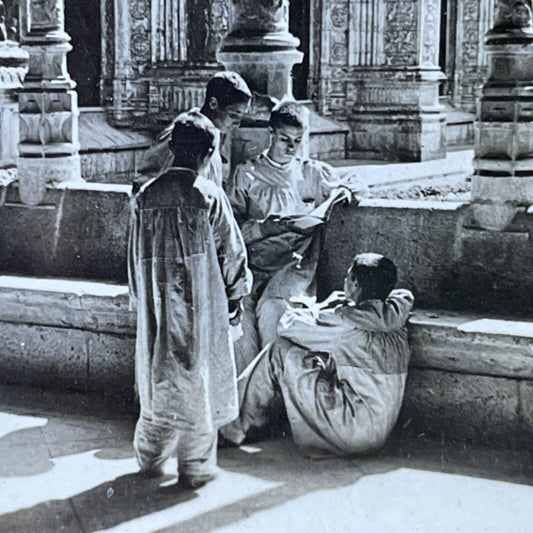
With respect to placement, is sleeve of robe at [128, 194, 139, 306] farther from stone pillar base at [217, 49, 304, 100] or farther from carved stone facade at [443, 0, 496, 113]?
carved stone facade at [443, 0, 496, 113]

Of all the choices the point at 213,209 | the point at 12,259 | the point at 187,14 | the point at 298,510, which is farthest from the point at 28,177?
the point at 187,14

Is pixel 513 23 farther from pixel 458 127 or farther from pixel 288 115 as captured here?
pixel 458 127

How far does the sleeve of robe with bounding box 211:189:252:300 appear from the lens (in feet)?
16.0

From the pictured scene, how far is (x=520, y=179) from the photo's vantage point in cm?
607

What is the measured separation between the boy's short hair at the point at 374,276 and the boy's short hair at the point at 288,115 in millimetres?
858

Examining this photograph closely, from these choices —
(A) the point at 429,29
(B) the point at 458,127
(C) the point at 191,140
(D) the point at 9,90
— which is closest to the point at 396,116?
(A) the point at 429,29

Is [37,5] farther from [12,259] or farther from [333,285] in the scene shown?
[333,285]

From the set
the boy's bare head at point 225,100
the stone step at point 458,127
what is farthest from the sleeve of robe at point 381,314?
the stone step at point 458,127

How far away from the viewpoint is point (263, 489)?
16.3 ft

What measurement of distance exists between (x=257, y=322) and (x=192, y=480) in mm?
1165

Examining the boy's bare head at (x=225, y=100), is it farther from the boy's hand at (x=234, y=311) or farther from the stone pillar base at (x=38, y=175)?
the stone pillar base at (x=38, y=175)

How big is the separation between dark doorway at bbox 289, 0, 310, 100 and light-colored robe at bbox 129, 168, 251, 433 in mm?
10307

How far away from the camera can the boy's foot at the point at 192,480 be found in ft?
16.2

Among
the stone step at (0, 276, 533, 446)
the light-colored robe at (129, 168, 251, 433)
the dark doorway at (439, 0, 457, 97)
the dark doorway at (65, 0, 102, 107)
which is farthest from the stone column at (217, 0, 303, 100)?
the dark doorway at (439, 0, 457, 97)
